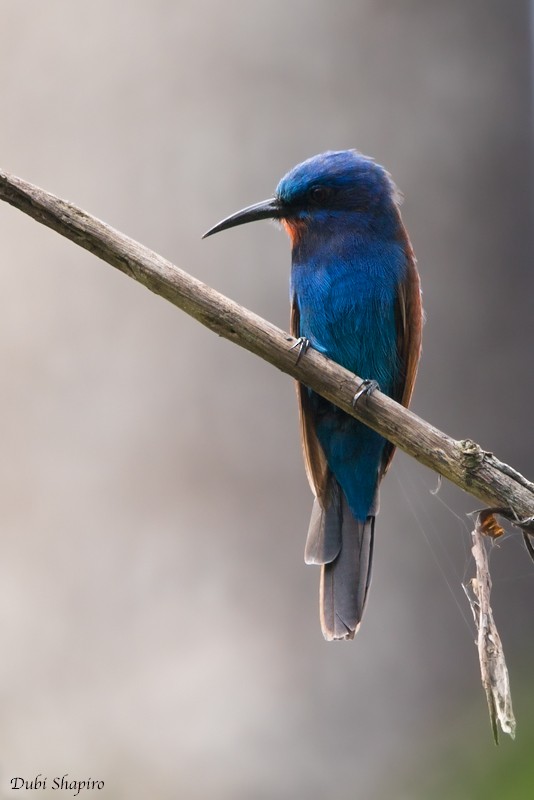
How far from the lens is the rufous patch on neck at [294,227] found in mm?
3307

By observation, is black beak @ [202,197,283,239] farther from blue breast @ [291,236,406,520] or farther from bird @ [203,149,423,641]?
blue breast @ [291,236,406,520]

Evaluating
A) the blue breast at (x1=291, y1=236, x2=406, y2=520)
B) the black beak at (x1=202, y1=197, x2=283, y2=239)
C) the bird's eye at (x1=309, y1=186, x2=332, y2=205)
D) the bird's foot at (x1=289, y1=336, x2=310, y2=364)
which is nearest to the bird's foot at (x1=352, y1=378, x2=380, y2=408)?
the bird's foot at (x1=289, y1=336, x2=310, y2=364)

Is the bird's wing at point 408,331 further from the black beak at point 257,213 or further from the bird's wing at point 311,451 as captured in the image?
the black beak at point 257,213

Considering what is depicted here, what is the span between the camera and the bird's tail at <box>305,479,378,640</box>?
2.94 m

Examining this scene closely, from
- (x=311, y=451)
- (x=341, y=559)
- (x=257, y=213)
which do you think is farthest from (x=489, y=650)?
(x=257, y=213)

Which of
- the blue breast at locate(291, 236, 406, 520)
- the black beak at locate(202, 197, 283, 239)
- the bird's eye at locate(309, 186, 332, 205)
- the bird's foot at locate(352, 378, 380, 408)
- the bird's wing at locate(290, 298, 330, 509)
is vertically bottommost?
the bird's foot at locate(352, 378, 380, 408)

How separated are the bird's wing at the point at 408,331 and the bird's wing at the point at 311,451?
323 mm

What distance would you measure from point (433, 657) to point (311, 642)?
50cm

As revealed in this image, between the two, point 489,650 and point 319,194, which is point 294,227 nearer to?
point 319,194

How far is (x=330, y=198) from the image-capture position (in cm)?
331

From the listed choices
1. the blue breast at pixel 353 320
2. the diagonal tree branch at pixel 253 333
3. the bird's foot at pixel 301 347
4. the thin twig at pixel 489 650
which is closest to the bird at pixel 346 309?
the blue breast at pixel 353 320

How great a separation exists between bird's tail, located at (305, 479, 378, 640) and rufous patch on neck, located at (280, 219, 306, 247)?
0.90 metres

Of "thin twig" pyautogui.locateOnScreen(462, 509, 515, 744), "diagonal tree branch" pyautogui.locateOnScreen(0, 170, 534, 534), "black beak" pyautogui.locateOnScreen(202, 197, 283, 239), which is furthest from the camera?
"black beak" pyautogui.locateOnScreen(202, 197, 283, 239)

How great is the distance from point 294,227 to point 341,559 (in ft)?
3.87
